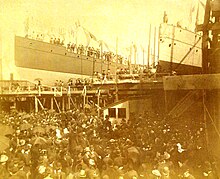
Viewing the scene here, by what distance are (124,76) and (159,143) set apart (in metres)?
6.14

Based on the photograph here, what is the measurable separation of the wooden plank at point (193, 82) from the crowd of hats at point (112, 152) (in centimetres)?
64

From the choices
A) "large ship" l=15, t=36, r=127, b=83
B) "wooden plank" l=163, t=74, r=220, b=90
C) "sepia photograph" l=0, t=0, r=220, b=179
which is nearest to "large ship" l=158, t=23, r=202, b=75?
"large ship" l=15, t=36, r=127, b=83

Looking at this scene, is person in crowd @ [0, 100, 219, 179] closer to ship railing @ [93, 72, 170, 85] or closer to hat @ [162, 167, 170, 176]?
hat @ [162, 167, 170, 176]

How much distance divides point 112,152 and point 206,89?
1279 mm

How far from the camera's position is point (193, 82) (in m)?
3.18

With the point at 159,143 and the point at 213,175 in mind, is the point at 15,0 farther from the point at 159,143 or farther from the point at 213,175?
the point at 213,175

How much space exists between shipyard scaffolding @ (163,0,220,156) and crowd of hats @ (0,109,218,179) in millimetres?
176

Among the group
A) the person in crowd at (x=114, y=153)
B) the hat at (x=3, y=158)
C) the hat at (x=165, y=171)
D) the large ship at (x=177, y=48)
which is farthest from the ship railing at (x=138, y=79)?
the hat at (x=3, y=158)

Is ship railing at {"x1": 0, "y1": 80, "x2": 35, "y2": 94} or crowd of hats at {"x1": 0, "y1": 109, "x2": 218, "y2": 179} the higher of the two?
ship railing at {"x1": 0, "y1": 80, "x2": 35, "y2": 94}

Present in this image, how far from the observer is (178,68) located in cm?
801

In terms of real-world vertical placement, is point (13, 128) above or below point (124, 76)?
below

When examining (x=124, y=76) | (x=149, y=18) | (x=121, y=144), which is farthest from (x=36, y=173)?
(x=124, y=76)

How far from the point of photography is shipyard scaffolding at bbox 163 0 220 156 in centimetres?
315

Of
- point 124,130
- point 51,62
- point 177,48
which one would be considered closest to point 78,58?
point 51,62
